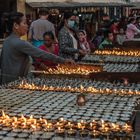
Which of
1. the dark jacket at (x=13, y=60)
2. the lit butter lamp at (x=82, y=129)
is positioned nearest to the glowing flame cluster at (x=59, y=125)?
the lit butter lamp at (x=82, y=129)

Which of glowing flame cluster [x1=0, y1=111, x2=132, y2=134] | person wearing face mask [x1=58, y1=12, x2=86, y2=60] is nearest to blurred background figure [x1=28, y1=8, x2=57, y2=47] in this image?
person wearing face mask [x1=58, y1=12, x2=86, y2=60]

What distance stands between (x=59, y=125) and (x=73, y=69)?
2.63 metres

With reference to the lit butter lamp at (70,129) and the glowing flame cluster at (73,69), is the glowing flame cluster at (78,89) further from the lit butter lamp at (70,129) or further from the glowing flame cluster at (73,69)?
the lit butter lamp at (70,129)

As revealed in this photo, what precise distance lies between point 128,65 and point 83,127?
3.38 m

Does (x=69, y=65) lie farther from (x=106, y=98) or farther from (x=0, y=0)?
(x=0, y=0)

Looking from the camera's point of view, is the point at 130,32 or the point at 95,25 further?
the point at 95,25

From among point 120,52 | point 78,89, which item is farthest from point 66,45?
point 78,89

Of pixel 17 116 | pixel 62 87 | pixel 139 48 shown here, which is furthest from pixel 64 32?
pixel 17 116

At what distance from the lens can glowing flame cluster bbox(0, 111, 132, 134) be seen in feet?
9.35

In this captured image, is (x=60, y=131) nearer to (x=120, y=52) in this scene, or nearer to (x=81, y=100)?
(x=81, y=100)

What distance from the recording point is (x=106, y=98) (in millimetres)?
3795

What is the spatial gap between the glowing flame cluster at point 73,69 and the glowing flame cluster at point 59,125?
2.28 m

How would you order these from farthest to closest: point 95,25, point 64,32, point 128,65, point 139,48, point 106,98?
point 95,25 → point 139,48 → point 64,32 → point 128,65 → point 106,98

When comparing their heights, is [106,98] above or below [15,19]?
below
